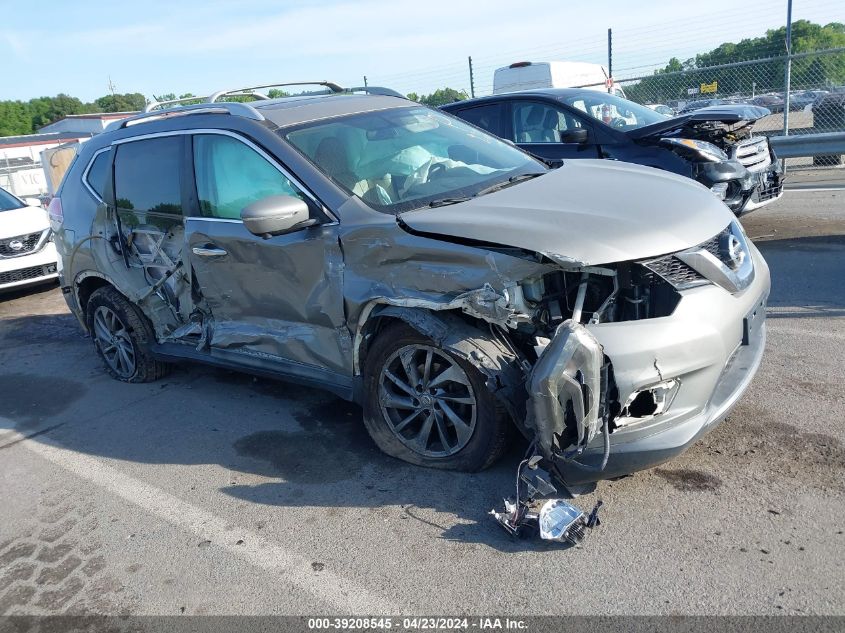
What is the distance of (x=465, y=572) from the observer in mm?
2975

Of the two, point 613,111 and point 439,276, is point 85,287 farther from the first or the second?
point 613,111

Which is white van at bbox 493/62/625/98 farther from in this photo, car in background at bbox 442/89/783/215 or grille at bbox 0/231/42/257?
grille at bbox 0/231/42/257

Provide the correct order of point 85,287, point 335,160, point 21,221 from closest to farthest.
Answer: point 335,160 < point 85,287 < point 21,221

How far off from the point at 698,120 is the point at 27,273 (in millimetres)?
8199

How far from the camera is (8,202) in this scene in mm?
10312

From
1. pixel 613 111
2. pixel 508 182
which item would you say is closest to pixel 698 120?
pixel 613 111

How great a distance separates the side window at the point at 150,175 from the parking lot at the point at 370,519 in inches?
55.8

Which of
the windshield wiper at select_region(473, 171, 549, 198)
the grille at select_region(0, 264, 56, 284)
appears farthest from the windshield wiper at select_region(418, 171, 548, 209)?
the grille at select_region(0, 264, 56, 284)

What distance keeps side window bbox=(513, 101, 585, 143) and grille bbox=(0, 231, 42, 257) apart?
6323mm

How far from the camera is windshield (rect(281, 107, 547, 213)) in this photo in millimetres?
3943

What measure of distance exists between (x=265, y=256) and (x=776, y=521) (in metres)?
2.87

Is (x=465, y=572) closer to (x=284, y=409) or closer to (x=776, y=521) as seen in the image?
(x=776, y=521)

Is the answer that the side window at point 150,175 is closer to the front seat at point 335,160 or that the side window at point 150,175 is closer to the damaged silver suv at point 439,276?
the damaged silver suv at point 439,276

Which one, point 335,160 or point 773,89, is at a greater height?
point 335,160
